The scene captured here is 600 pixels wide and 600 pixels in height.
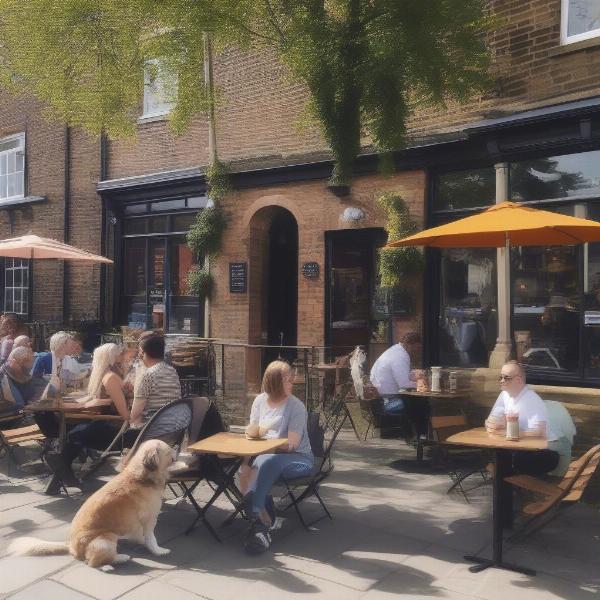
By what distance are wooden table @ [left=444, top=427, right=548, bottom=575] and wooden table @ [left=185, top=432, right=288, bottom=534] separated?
4.37ft

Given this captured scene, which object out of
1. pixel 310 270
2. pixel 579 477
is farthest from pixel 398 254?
pixel 579 477

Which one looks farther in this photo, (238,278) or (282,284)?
(282,284)

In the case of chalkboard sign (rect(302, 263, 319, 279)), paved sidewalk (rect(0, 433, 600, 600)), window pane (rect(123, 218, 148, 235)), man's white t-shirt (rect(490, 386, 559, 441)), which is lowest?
paved sidewalk (rect(0, 433, 600, 600))

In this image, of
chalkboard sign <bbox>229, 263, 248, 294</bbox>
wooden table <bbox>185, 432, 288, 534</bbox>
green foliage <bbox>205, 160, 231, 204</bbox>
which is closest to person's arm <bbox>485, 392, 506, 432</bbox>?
wooden table <bbox>185, 432, 288, 534</bbox>

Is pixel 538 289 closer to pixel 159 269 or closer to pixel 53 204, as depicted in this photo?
pixel 159 269

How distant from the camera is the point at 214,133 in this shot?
11.2 metres

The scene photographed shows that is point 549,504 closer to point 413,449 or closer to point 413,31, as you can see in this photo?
point 413,449

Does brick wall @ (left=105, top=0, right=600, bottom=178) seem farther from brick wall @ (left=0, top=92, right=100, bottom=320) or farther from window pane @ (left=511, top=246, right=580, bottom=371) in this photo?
window pane @ (left=511, top=246, right=580, bottom=371)

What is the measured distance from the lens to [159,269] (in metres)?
12.4

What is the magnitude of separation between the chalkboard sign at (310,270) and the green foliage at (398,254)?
1314 millimetres

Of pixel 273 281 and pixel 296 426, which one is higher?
pixel 273 281

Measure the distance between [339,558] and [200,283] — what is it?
281 inches

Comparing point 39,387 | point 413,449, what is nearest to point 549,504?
point 413,449

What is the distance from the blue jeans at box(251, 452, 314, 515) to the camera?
4680mm
